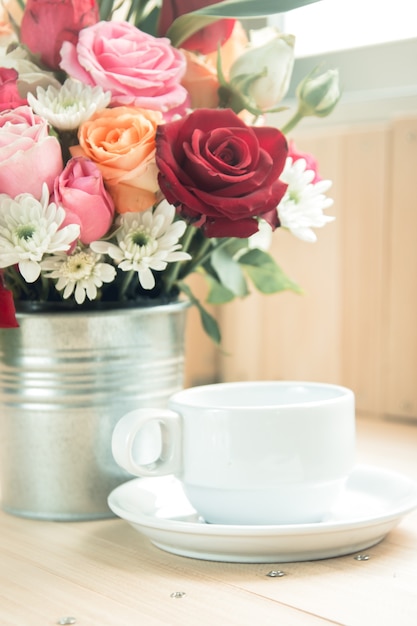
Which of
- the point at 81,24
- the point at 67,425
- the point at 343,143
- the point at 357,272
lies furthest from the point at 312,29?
the point at 67,425

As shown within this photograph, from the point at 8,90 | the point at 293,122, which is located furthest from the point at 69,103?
the point at 293,122

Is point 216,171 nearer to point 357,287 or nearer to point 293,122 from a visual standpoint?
point 293,122

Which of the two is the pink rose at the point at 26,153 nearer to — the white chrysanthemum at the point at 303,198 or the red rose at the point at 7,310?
the red rose at the point at 7,310

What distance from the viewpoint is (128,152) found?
0.58m

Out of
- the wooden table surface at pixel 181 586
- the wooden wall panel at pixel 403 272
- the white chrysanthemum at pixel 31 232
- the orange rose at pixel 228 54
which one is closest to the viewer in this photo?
the wooden table surface at pixel 181 586

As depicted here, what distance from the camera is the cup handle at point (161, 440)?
0.55 metres

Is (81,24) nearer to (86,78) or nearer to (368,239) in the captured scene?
(86,78)

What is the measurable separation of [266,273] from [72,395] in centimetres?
20

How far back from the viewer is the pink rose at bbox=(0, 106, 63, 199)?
568 millimetres

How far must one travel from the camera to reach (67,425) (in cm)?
63

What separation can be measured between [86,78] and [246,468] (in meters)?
0.26

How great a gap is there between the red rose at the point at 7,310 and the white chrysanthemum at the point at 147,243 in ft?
0.20

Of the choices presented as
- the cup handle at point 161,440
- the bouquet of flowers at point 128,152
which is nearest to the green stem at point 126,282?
the bouquet of flowers at point 128,152

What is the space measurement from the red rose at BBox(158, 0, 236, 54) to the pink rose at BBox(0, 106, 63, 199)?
5.4 inches
